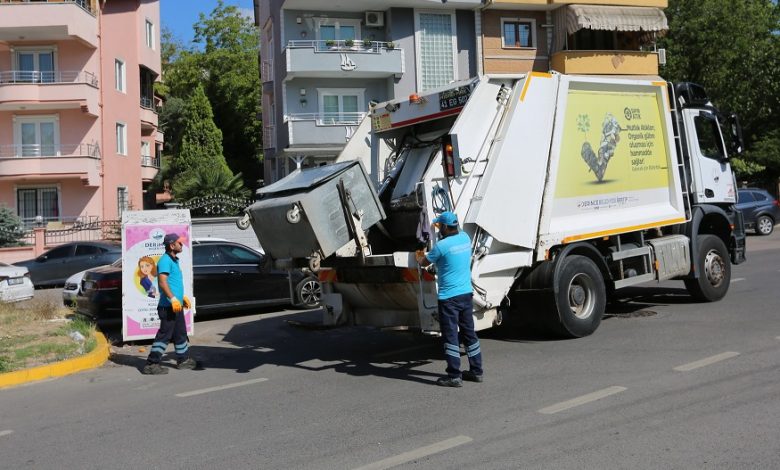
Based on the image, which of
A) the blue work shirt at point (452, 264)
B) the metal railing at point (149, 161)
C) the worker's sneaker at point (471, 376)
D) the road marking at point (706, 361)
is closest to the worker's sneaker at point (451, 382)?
the worker's sneaker at point (471, 376)

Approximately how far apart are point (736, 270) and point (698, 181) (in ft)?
17.8

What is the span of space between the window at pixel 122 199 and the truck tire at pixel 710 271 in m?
27.3

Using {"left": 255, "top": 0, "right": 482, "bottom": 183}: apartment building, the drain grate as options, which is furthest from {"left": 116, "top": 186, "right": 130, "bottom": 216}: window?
the drain grate

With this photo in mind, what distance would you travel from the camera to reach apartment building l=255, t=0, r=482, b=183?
28.2 m

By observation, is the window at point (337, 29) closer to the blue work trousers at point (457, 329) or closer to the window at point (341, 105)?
the window at point (341, 105)

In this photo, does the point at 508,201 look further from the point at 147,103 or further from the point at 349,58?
the point at 147,103

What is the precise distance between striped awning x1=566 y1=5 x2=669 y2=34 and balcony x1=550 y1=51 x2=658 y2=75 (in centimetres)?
102

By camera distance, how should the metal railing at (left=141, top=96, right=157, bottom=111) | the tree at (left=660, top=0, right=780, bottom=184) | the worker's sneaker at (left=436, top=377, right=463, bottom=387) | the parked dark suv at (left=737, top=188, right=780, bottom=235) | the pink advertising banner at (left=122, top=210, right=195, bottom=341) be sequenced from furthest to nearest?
the metal railing at (left=141, top=96, right=157, bottom=111), the tree at (left=660, top=0, right=780, bottom=184), the parked dark suv at (left=737, top=188, right=780, bottom=235), the pink advertising banner at (left=122, top=210, right=195, bottom=341), the worker's sneaker at (left=436, top=377, right=463, bottom=387)

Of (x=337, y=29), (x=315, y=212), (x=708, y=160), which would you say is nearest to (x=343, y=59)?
(x=337, y=29)

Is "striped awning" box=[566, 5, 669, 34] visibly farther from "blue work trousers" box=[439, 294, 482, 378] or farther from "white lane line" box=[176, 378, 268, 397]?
"white lane line" box=[176, 378, 268, 397]

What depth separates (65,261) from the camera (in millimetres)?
20250

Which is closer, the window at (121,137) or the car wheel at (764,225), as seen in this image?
the car wheel at (764,225)

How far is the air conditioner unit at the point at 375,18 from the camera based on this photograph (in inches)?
1150

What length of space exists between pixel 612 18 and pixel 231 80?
86.3 ft
